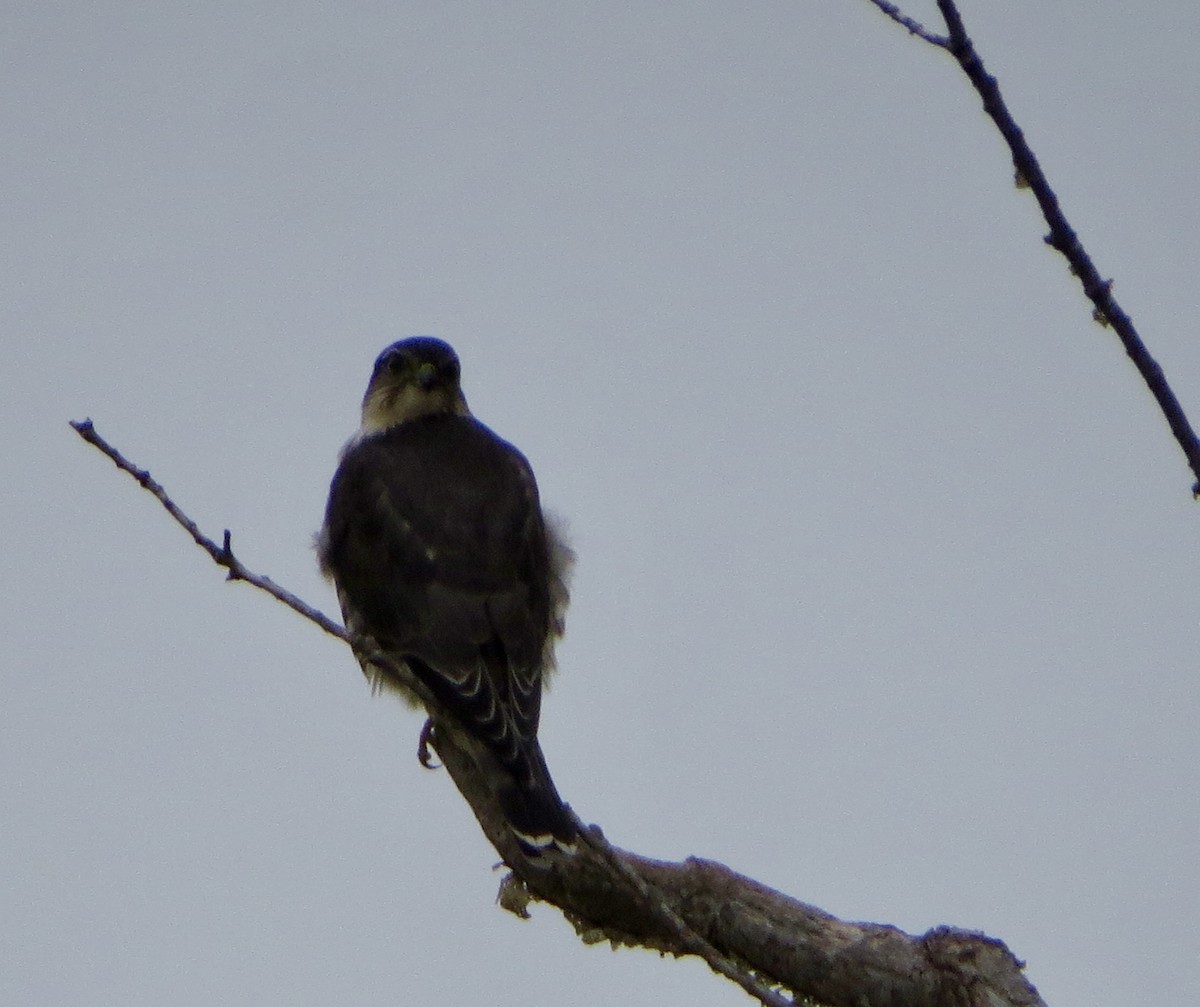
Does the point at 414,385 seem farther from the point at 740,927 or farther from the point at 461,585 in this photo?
the point at 740,927

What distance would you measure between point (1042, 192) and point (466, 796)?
129 inches

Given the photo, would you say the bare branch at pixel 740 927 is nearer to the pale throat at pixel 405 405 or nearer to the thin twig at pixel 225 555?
the thin twig at pixel 225 555

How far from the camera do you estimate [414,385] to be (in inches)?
252

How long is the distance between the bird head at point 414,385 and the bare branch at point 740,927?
211 centimetres

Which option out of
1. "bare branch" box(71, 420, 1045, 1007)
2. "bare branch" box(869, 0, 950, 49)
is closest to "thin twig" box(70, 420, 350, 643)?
"bare branch" box(71, 420, 1045, 1007)

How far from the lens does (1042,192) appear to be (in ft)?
6.03

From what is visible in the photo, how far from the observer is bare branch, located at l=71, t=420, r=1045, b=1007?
3.34m

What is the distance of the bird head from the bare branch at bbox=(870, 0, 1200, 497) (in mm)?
4612

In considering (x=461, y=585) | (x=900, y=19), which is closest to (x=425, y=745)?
(x=461, y=585)

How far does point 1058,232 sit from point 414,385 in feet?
15.5

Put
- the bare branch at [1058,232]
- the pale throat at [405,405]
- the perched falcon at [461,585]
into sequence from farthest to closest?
the pale throat at [405,405], the perched falcon at [461,585], the bare branch at [1058,232]

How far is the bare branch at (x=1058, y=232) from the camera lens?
1.78 meters

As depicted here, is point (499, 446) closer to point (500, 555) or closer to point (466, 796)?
point (500, 555)

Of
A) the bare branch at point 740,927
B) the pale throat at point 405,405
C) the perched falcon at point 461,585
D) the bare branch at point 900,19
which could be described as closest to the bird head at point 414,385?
the pale throat at point 405,405
